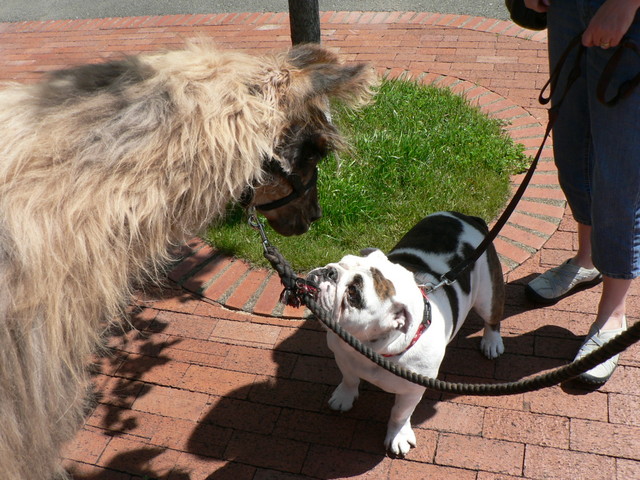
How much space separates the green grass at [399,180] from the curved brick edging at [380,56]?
0.69 ft

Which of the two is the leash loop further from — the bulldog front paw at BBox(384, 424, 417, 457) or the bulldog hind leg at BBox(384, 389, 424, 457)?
the bulldog front paw at BBox(384, 424, 417, 457)

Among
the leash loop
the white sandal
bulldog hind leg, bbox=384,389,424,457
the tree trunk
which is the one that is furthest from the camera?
the tree trunk

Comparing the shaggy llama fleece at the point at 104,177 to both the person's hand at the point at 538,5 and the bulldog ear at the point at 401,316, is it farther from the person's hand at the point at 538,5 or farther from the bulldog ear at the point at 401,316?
the person's hand at the point at 538,5

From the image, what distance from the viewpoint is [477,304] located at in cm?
317

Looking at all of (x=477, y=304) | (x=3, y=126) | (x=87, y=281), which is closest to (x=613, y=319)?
(x=477, y=304)

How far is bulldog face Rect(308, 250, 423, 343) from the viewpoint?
2322 mm

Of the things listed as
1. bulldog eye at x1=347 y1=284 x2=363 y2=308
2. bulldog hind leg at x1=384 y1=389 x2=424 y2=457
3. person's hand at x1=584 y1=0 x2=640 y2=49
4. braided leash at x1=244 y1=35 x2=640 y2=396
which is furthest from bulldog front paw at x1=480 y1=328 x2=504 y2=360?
person's hand at x1=584 y1=0 x2=640 y2=49

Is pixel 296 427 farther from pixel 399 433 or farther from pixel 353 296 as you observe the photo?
pixel 353 296

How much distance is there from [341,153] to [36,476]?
1.66 m

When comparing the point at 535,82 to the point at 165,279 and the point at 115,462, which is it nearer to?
the point at 165,279

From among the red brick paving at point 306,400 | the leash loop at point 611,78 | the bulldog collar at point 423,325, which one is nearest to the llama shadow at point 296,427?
the red brick paving at point 306,400

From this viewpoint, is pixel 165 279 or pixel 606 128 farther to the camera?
pixel 165 279

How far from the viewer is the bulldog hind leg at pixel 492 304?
3105mm

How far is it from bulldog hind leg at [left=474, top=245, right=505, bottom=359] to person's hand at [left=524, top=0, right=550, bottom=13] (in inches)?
51.4
